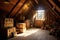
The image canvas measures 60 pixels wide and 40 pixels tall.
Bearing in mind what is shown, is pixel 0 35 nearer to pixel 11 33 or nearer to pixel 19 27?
pixel 11 33

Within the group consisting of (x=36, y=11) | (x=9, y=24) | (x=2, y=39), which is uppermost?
(x=36, y=11)

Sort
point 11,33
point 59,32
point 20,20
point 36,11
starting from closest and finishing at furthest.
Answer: point 11,33
point 59,32
point 20,20
point 36,11

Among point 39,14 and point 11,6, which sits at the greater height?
point 11,6

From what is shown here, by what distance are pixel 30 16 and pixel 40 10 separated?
1412 mm

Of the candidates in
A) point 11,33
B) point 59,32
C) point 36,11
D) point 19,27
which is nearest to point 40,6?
point 36,11

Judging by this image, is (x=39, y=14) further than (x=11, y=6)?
Yes

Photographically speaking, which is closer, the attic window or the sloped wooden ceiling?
the sloped wooden ceiling

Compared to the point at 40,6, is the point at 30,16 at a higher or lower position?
lower

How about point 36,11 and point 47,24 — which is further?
point 36,11

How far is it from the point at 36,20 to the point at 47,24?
181 centimetres

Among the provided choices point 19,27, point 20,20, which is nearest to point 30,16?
point 20,20

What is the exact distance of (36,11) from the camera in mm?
11430

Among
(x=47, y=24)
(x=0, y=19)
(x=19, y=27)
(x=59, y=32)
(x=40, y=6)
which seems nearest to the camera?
(x=0, y=19)

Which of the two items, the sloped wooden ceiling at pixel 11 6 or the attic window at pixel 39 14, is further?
the attic window at pixel 39 14
